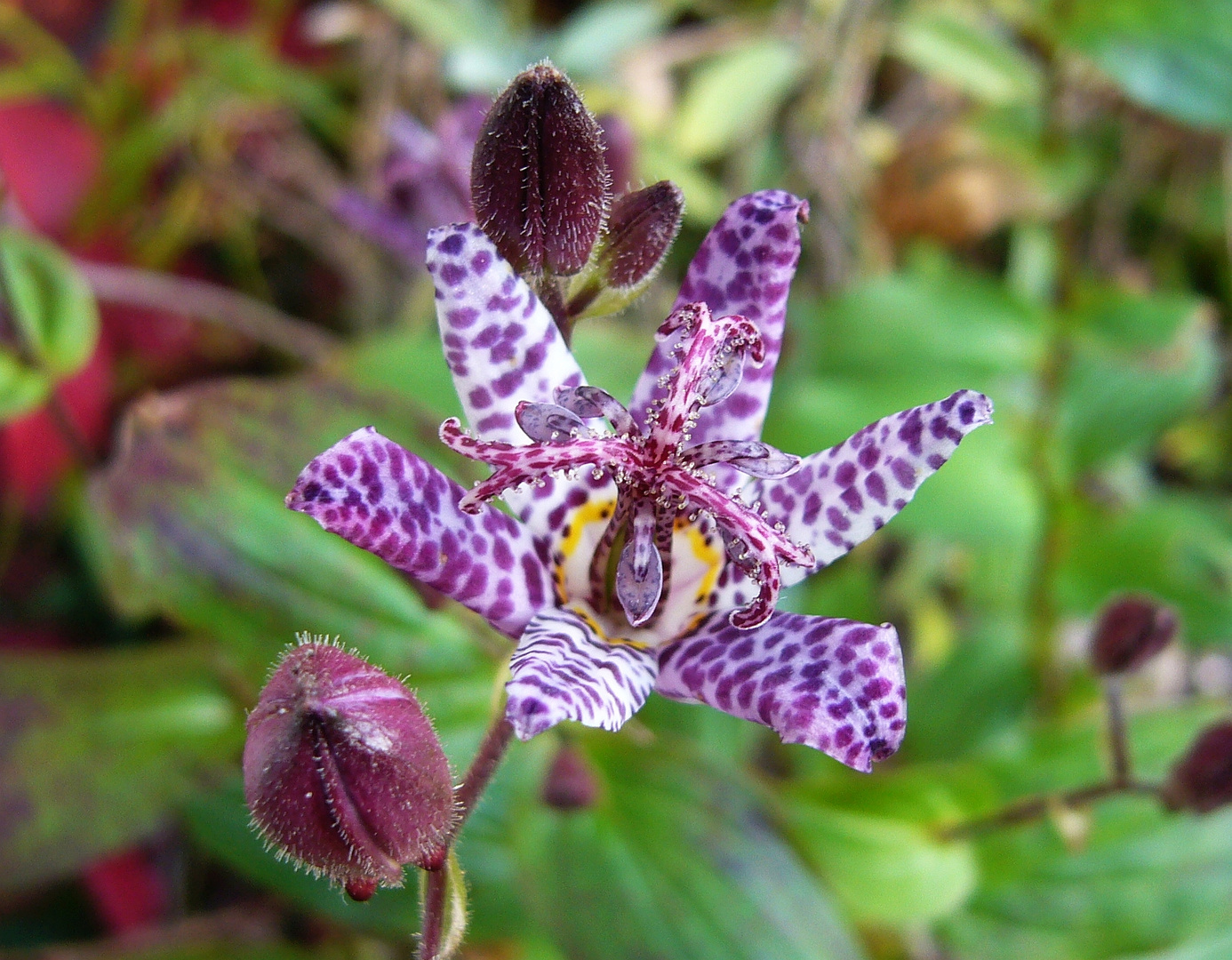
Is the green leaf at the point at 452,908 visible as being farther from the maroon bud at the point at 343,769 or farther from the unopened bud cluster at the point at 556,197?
the unopened bud cluster at the point at 556,197

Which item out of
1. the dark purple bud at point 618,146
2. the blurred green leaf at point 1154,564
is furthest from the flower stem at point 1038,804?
the dark purple bud at point 618,146

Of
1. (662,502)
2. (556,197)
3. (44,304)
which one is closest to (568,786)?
(662,502)

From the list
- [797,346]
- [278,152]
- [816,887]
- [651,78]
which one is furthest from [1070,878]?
[278,152]

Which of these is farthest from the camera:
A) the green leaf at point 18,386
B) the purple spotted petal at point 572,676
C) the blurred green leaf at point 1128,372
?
the blurred green leaf at point 1128,372

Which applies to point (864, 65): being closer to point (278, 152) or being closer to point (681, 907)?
point (278, 152)

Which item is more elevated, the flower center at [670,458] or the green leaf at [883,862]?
the flower center at [670,458]

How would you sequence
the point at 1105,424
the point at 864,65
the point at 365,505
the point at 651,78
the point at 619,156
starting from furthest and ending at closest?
the point at 651,78, the point at 864,65, the point at 1105,424, the point at 619,156, the point at 365,505
